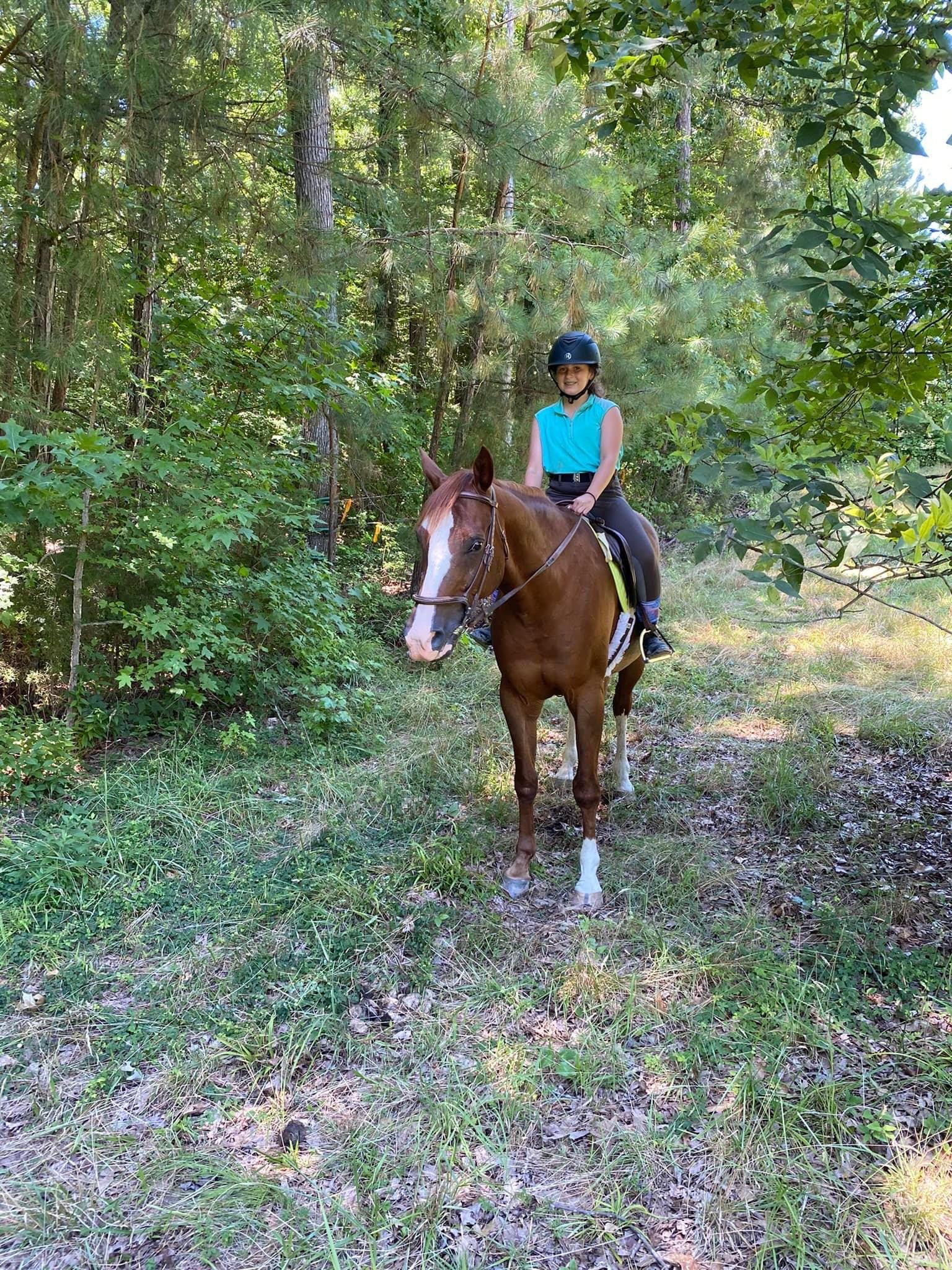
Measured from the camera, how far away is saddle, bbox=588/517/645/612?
399 cm

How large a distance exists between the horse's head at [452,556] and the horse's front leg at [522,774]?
2.84 ft

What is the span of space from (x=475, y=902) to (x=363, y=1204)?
1.52 metres

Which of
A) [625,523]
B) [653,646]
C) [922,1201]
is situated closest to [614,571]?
[625,523]

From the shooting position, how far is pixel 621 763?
487 centimetres

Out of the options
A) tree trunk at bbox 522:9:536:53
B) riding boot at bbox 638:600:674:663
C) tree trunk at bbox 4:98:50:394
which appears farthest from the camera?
tree trunk at bbox 522:9:536:53

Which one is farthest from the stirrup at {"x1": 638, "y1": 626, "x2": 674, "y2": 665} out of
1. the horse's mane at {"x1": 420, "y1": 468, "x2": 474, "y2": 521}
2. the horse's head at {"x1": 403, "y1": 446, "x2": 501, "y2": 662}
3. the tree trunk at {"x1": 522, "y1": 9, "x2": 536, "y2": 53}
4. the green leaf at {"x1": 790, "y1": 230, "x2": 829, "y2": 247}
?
the tree trunk at {"x1": 522, "y1": 9, "x2": 536, "y2": 53}

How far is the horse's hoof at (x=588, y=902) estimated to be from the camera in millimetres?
3561

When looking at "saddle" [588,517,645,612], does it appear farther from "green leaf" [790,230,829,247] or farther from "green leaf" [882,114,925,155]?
"green leaf" [882,114,925,155]

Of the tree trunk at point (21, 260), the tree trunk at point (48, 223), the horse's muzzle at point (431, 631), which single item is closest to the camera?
the horse's muzzle at point (431, 631)

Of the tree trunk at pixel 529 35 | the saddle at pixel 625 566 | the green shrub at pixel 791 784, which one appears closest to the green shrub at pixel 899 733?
the green shrub at pixel 791 784

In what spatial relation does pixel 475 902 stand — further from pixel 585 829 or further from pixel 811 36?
pixel 811 36

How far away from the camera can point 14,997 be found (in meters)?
2.89

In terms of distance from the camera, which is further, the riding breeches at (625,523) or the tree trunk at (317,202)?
the tree trunk at (317,202)

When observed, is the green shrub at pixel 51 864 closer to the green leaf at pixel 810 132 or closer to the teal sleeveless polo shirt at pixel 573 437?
the teal sleeveless polo shirt at pixel 573 437
